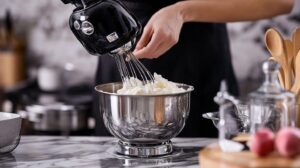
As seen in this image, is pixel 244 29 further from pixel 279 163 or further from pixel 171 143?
pixel 279 163

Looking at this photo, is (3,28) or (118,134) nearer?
(118,134)

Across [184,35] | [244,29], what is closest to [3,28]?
[244,29]

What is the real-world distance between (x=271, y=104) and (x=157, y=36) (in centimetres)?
53

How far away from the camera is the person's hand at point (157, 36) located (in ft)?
6.19

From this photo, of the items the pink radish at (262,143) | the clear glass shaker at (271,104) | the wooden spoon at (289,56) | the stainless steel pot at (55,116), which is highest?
the wooden spoon at (289,56)

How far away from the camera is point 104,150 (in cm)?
175

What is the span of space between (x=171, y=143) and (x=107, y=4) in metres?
0.43

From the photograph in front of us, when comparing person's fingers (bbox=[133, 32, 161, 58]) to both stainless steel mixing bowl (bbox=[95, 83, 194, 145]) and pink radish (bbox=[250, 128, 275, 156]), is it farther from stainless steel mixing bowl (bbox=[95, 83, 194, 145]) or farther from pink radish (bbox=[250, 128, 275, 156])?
pink radish (bbox=[250, 128, 275, 156])

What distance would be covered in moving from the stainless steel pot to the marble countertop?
189 cm

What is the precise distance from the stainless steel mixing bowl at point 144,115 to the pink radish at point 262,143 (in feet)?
1.03

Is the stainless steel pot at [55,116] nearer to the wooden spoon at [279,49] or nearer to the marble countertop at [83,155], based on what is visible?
the marble countertop at [83,155]

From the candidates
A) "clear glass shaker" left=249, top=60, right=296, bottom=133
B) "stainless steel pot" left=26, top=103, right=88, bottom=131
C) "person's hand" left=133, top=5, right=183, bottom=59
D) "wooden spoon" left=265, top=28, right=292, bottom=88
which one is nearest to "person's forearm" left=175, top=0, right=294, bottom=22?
"person's hand" left=133, top=5, right=183, bottom=59

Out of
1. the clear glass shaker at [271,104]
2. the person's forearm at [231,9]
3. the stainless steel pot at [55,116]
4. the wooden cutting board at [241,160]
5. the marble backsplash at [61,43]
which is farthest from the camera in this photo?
the marble backsplash at [61,43]

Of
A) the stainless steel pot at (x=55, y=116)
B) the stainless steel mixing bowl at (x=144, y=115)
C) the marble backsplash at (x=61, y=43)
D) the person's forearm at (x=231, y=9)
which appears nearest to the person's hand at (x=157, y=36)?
the person's forearm at (x=231, y=9)
